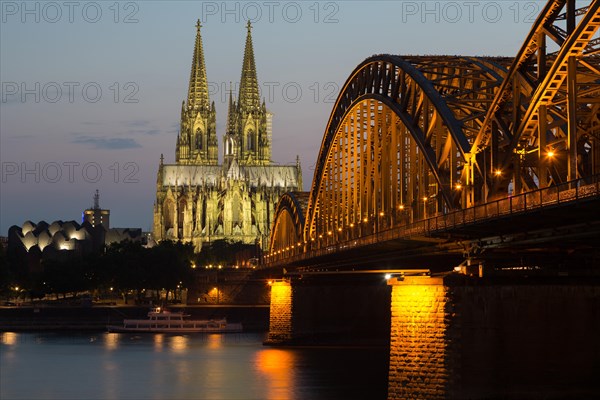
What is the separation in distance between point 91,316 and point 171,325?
1418 centimetres

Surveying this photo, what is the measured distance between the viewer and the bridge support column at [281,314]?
121125mm

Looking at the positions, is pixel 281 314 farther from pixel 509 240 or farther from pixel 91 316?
pixel 509 240

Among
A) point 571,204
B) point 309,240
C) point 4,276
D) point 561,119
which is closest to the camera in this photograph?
point 571,204

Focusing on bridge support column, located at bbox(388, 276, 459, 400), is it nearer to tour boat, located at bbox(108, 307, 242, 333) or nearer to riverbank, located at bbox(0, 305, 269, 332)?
tour boat, located at bbox(108, 307, 242, 333)

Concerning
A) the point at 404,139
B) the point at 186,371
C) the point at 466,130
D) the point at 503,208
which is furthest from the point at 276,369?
the point at 503,208

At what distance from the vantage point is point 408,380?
5484 centimetres

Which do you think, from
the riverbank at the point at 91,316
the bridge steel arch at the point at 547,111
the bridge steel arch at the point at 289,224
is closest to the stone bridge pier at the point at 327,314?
the bridge steel arch at the point at 289,224

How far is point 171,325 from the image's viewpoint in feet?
544

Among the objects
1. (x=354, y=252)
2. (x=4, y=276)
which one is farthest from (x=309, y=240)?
(x=4, y=276)

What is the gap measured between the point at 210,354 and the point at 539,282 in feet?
221

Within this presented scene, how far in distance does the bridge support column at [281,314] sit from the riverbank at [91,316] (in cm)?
4902

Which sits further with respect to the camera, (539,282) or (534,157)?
(534,157)

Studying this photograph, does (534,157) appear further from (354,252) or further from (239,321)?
(239,321)

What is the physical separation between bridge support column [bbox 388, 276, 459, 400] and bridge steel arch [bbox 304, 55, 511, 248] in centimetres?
734
